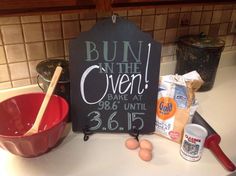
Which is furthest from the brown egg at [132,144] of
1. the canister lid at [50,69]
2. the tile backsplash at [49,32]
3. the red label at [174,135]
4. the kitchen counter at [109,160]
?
the tile backsplash at [49,32]

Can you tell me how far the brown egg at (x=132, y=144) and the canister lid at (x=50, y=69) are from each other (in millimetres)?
296

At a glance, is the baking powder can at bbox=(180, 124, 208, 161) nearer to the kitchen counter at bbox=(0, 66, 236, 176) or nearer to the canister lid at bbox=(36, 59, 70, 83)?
the kitchen counter at bbox=(0, 66, 236, 176)

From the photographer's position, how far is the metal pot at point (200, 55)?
106 centimetres

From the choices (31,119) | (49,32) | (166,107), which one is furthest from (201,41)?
(31,119)

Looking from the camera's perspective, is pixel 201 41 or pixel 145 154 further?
pixel 201 41

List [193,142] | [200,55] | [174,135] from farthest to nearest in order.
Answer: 1. [200,55]
2. [174,135]
3. [193,142]

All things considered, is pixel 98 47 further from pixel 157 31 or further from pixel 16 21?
pixel 157 31

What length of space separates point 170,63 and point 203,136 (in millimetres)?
549

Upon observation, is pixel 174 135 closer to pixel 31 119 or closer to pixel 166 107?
pixel 166 107

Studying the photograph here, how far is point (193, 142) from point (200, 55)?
44 centimetres

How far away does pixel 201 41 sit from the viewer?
1.09 m

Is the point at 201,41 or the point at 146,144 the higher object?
the point at 201,41

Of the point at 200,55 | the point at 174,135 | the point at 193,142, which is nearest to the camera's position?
the point at 193,142

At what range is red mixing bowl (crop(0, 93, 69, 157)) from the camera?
73cm
